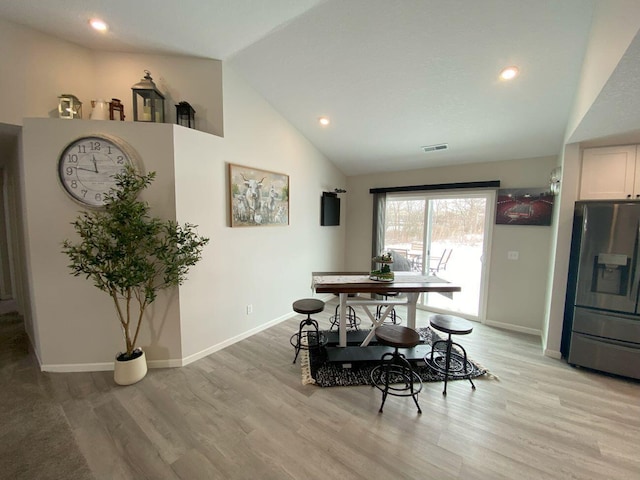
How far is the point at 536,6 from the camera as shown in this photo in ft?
6.06

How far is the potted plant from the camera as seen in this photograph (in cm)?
215

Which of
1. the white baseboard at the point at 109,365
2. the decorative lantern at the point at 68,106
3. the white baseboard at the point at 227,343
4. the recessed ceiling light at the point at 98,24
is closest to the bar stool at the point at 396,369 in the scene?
the white baseboard at the point at 227,343

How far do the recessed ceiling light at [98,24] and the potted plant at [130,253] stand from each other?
1.33 metres

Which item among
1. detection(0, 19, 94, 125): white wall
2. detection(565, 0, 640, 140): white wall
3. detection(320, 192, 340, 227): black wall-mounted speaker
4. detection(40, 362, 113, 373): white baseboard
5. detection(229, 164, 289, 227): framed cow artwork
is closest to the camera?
detection(565, 0, 640, 140): white wall

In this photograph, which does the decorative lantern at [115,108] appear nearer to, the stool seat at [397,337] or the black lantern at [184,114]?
the black lantern at [184,114]

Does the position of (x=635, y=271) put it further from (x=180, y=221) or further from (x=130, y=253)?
(x=130, y=253)

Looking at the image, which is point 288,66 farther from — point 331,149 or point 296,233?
point 296,233

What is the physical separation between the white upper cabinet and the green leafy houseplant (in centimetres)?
422

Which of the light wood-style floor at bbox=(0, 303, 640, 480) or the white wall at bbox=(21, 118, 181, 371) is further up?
the white wall at bbox=(21, 118, 181, 371)

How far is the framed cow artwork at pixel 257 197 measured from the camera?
306 centimetres

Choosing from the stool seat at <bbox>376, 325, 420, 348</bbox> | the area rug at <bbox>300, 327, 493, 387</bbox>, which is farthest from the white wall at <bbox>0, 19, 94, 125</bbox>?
the stool seat at <bbox>376, 325, 420, 348</bbox>

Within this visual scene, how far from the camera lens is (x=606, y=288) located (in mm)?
2549

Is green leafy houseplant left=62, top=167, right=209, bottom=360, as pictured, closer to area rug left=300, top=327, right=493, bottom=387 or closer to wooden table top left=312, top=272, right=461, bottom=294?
wooden table top left=312, top=272, right=461, bottom=294

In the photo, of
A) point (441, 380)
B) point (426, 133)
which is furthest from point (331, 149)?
point (441, 380)
